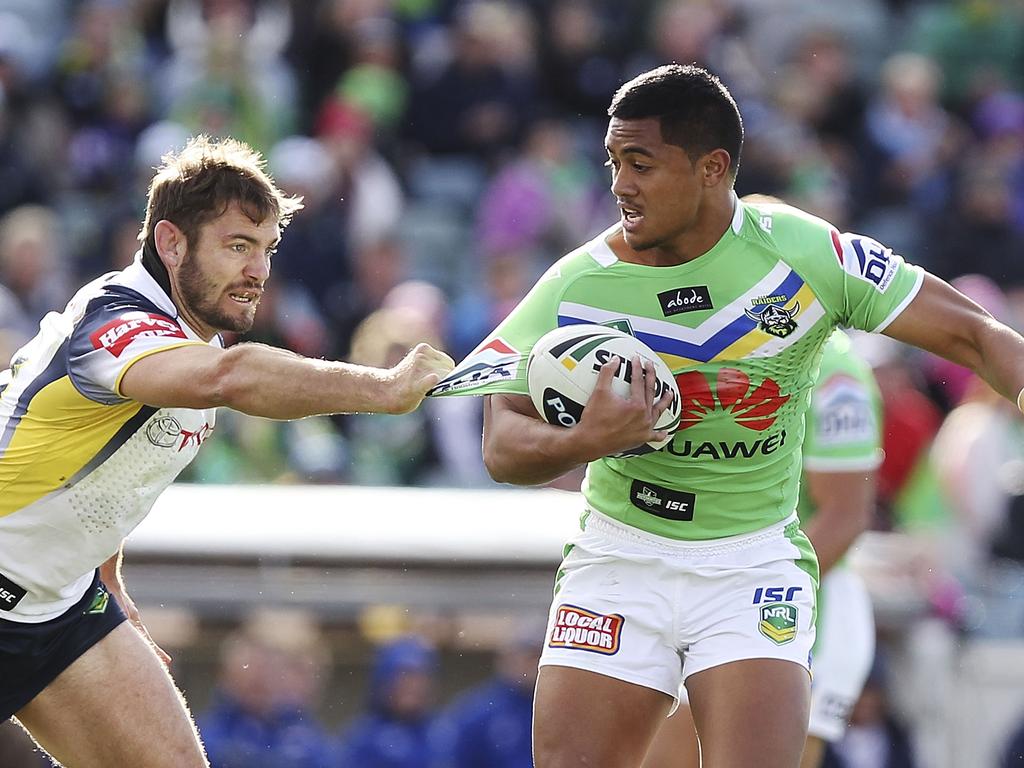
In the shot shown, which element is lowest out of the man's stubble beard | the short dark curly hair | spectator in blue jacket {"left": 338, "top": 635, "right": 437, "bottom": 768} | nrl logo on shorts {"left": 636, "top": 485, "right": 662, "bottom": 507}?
spectator in blue jacket {"left": 338, "top": 635, "right": 437, "bottom": 768}

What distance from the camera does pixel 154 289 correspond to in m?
5.36

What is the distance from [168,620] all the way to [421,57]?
20.1 ft

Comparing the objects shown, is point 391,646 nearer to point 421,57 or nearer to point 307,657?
point 307,657

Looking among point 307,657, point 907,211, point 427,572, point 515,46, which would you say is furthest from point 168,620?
point 907,211

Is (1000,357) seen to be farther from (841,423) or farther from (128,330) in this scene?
(128,330)

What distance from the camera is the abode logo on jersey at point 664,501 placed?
5.50 m

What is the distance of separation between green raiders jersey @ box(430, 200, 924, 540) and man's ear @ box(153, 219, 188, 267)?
0.99m

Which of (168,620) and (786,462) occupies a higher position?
(786,462)

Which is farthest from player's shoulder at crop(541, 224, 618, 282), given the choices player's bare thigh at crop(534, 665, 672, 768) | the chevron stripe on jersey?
player's bare thigh at crop(534, 665, 672, 768)

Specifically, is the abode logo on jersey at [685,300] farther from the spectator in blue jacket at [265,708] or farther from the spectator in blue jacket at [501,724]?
the spectator in blue jacket at [265,708]

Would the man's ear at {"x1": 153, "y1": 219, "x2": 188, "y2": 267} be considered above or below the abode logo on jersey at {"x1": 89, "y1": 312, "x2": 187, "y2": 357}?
above

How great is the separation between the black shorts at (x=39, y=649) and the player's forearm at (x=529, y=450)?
59.1 inches

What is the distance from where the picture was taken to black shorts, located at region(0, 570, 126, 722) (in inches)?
216

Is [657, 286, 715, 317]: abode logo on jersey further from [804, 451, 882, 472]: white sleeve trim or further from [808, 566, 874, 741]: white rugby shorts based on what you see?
[808, 566, 874, 741]: white rugby shorts
